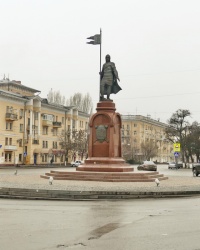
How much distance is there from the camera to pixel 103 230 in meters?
9.38

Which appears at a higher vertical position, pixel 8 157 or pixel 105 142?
pixel 105 142

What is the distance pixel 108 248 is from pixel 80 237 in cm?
115

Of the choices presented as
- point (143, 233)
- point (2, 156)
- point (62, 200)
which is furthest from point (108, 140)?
point (2, 156)

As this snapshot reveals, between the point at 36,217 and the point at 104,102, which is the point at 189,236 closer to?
the point at 36,217

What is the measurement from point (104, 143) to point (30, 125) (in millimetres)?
50945

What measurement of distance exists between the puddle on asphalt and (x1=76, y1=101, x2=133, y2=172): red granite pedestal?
16.3m

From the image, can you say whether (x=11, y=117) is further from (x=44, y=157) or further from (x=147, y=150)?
(x=147, y=150)

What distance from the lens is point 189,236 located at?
28.5ft

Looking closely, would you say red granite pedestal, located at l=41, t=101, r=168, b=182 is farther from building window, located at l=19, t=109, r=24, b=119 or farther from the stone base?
building window, located at l=19, t=109, r=24, b=119

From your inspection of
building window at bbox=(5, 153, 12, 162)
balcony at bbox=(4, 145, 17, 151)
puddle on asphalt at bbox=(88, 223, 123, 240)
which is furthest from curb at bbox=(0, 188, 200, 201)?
building window at bbox=(5, 153, 12, 162)

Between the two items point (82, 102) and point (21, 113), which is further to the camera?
point (82, 102)

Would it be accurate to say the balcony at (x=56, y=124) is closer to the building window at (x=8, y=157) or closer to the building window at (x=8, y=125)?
the building window at (x=8, y=125)

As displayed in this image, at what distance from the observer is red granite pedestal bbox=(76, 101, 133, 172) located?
88.5 feet

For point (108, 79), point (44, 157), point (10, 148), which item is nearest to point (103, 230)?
point (108, 79)
